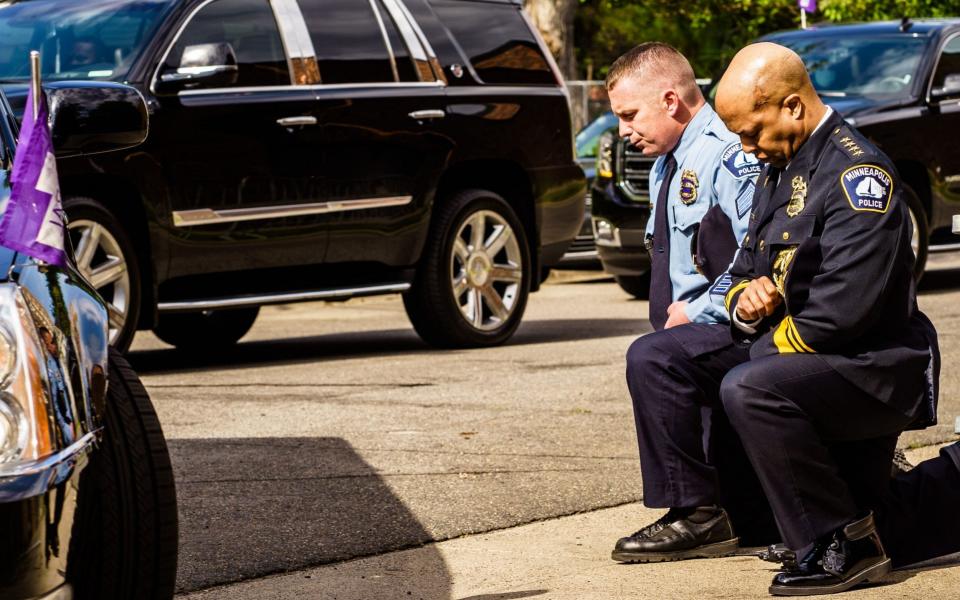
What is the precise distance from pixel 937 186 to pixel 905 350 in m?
8.44

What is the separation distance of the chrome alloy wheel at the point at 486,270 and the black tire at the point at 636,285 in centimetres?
329

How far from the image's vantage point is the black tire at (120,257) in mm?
7848

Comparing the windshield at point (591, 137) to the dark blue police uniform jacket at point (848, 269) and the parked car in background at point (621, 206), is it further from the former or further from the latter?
the dark blue police uniform jacket at point (848, 269)

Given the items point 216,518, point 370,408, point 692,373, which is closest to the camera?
point 692,373

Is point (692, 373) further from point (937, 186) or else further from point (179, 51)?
point (937, 186)

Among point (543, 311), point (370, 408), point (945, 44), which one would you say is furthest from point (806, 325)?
point (945, 44)

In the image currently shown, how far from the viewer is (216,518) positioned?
5.13 meters

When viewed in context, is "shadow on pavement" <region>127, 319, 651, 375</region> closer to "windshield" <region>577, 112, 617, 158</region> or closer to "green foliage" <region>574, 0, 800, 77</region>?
"windshield" <region>577, 112, 617, 158</region>

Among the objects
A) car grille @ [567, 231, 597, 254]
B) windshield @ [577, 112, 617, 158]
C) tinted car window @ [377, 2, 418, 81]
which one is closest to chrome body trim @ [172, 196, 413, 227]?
tinted car window @ [377, 2, 418, 81]

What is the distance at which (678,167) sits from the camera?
4.86 m

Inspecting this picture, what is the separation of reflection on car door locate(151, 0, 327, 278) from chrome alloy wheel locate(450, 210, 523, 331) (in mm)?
932

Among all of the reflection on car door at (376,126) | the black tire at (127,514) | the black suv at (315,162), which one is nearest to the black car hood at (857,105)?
the black suv at (315,162)

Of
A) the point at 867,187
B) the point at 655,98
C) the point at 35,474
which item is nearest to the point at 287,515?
the point at 655,98

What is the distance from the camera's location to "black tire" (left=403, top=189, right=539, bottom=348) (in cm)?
931
